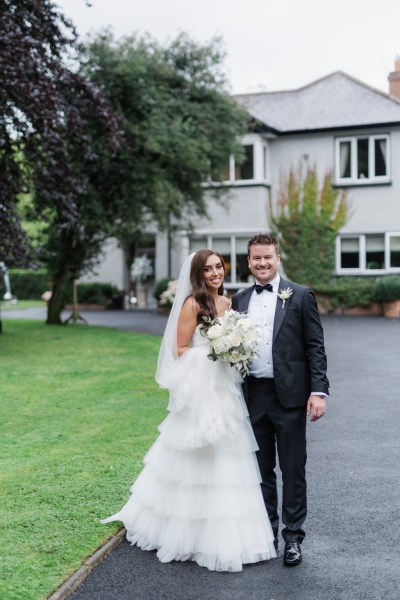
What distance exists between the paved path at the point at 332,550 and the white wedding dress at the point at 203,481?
0.39 feet

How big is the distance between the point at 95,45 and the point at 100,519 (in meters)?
18.0

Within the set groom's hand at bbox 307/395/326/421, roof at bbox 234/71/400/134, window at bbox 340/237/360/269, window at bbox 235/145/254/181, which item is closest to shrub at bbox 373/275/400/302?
window at bbox 340/237/360/269

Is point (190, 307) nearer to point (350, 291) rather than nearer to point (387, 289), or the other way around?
point (387, 289)

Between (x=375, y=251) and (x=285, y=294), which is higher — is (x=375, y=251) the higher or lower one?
the higher one

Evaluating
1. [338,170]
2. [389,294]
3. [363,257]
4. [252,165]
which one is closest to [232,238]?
[252,165]

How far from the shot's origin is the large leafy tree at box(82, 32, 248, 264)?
20578 mm

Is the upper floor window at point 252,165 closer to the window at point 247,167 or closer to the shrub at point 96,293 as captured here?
the window at point 247,167

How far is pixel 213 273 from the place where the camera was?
5.18m

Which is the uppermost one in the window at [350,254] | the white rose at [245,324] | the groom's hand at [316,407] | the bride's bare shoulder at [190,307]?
the window at [350,254]

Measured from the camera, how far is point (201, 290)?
519 centimetres

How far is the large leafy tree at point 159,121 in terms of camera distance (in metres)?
20.6

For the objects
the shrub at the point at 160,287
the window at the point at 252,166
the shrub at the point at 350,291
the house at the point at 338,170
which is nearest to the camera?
the shrub at the point at 350,291

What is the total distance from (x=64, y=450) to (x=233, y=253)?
23.2 meters

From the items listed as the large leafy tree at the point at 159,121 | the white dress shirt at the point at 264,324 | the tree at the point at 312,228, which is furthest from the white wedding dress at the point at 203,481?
the tree at the point at 312,228
